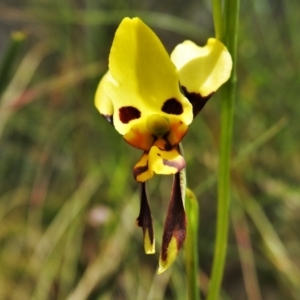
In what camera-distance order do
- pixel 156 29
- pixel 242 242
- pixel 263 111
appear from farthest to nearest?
pixel 156 29
pixel 263 111
pixel 242 242

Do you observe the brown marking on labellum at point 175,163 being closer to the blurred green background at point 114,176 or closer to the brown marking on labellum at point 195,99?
the brown marking on labellum at point 195,99

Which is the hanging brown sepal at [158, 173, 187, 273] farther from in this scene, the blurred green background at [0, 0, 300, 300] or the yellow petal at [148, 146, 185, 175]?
the blurred green background at [0, 0, 300, 300]

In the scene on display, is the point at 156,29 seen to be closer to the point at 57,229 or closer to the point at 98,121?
the point at 98,121

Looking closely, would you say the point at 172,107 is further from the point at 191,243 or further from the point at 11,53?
the point at 11,53

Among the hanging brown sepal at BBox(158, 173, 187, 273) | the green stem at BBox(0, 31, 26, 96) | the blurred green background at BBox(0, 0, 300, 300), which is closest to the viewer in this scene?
the hanging brown sepal at BBox(158, 173, 187, 273)

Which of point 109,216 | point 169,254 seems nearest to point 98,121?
point 109,216

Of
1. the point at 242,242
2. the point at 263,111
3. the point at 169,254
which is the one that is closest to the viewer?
the point at 169,254

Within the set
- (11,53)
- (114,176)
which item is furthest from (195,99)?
(114,176)

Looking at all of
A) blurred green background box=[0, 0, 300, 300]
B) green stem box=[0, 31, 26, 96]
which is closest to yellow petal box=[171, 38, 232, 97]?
green stem box=[0, 31, 26, 96]
